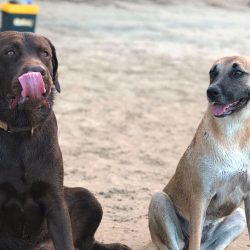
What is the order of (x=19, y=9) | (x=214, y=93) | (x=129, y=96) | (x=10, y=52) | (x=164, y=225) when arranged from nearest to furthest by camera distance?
(x=10, y=52) → (x=214, y=93) → (x=164, y=225) → (x=129, y=96) → (x=19, y=9)

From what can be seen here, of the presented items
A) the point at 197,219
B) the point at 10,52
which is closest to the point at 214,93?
the point at 197,219

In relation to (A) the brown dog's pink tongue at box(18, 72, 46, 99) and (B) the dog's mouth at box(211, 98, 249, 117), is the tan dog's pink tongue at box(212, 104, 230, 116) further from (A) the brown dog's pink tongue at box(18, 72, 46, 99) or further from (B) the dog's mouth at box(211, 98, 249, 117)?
(A) the brown dog's pink tongue at box(18, 72, 46, 99)

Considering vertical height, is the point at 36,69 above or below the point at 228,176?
above

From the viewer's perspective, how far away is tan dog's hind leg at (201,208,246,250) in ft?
16.1

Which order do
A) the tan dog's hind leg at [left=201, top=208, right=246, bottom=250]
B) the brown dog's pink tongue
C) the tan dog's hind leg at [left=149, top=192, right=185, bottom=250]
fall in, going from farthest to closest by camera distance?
1. the tan dog's hind leg at [left=201, top=208, right=246, bottom=250]
2. the tan dog's hind leg at [left=149, top=192, right=185, bottom=250]
3. the brown dog's pink tongue

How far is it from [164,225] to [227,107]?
0.94 metres

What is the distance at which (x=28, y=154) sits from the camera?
4.16 m

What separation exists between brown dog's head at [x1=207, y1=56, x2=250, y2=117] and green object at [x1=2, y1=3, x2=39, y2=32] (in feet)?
19.4

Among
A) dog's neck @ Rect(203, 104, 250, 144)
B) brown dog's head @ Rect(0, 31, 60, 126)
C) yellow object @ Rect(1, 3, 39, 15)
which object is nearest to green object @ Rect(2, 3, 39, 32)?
yellow object @ Rect(1, 3, 39, 15)

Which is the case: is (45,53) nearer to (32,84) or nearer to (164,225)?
(32,84)

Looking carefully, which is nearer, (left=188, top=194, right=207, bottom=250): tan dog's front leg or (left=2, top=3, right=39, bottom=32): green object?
(left=188, top=194, right=207, bottom=250): tan dog's front leg

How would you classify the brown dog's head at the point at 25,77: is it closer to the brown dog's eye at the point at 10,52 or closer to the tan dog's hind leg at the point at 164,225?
the brown dog's eye at the point at 10,52

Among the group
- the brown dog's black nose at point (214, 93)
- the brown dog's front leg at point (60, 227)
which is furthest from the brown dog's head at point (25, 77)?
the brown dog's black nose at point (214, 93)

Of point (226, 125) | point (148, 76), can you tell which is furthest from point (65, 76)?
point (226, 125)
